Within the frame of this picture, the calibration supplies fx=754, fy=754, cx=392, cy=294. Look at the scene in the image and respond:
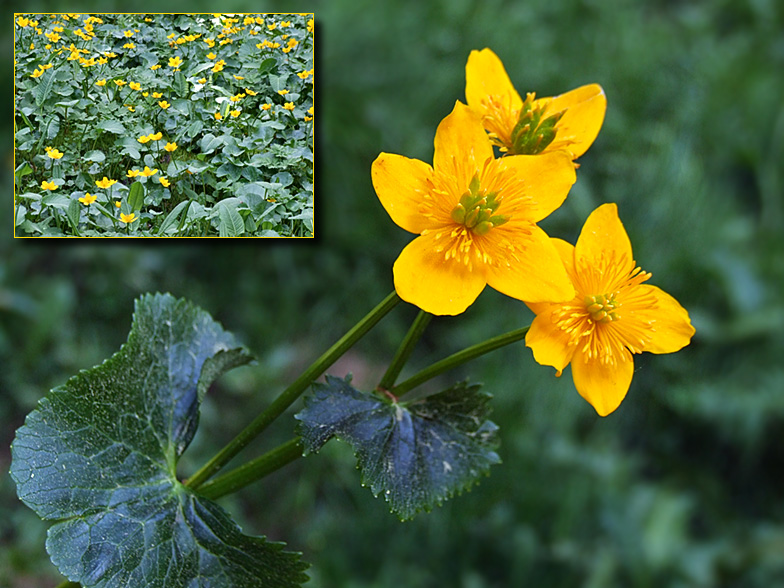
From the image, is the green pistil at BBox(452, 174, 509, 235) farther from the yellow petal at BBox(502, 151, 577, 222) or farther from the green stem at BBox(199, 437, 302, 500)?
the green stem at BBox(199, 437, 302, 500)

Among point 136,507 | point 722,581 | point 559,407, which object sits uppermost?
point 136,507

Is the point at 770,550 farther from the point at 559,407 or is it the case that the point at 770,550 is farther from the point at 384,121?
the point at 384,121

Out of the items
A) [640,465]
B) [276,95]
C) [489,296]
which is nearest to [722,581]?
[640,465]

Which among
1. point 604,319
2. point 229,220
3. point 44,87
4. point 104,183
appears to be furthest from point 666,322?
point 44,87

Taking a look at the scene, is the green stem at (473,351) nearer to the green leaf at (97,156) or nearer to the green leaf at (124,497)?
the green leaf at (124,497)

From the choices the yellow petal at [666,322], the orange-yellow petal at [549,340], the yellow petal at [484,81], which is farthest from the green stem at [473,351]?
the yellow petal at [484,81]

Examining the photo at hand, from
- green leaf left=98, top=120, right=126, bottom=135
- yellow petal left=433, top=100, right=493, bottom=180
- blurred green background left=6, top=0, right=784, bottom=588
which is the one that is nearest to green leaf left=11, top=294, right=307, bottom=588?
green leaf left=98, top=120, right=126, bottom=135

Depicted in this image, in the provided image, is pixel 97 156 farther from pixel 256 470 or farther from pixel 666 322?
pixel 666 322
